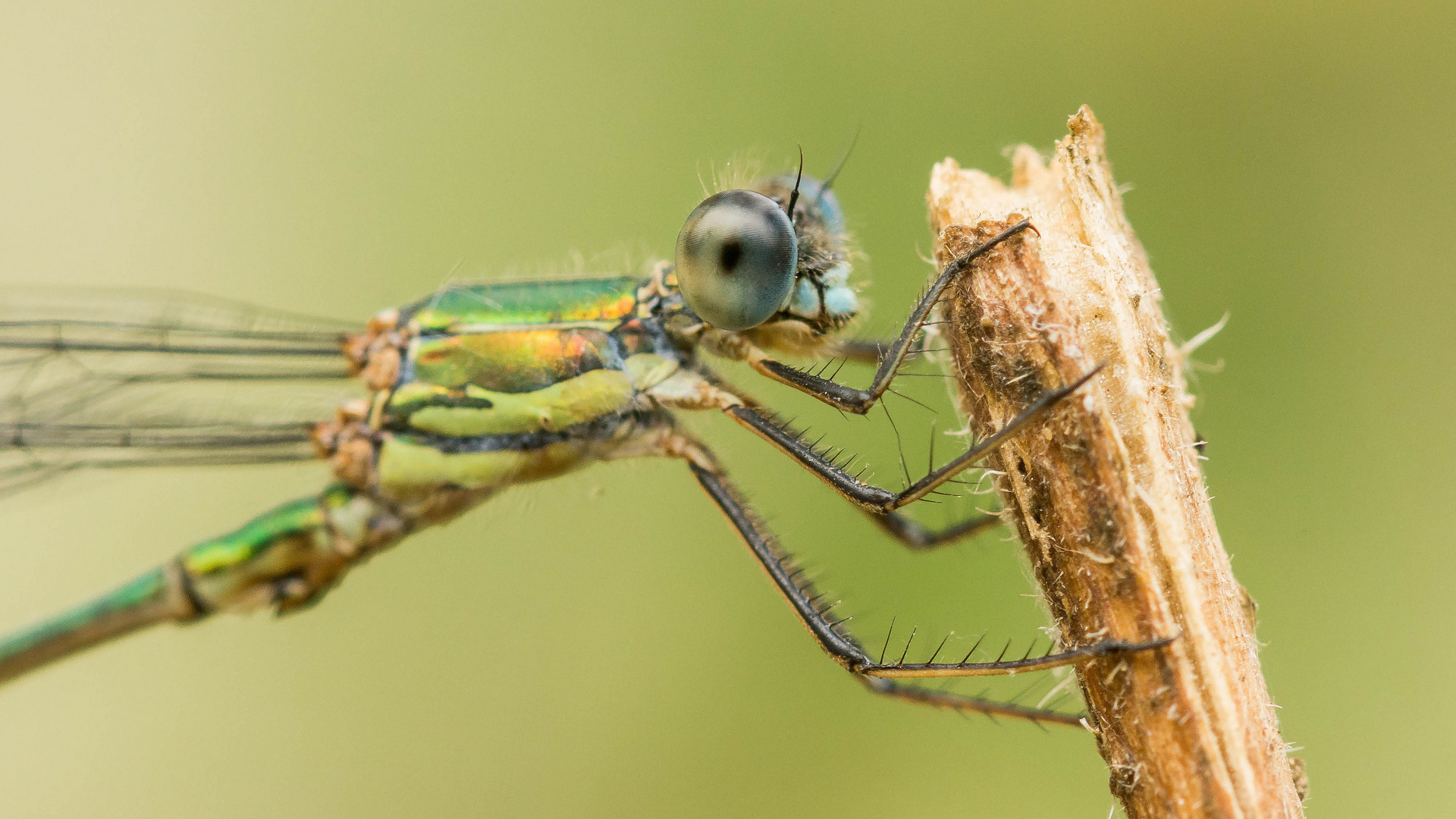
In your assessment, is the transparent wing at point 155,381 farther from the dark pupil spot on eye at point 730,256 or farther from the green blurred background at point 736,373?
the dark pupil spot on eye at point 730,256

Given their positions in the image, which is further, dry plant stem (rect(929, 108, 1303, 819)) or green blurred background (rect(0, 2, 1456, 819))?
green blurred background (rect(0, 2, 1456, 819))

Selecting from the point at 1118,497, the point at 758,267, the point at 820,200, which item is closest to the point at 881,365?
the point at 758,267

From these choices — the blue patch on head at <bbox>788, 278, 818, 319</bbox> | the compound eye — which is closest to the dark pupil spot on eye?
the compound eye

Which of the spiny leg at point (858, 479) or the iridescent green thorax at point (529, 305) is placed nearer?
the spiny leg at point (858, 479)

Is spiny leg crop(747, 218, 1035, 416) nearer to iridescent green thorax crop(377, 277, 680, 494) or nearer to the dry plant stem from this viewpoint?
the dry plant stem

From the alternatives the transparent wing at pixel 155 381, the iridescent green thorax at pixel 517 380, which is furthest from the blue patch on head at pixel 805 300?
the transparent wing at pixel 155 381

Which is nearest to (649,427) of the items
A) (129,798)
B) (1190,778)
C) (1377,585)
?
(1190,778)

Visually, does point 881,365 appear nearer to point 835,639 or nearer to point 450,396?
point 835,639

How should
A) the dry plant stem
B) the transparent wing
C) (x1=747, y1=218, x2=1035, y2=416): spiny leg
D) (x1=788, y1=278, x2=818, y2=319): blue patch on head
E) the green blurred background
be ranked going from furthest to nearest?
the green blurred background → the transparent wing → (x1=788, y1=278, x2=818, y2=319): blue patch on head → (x1=747, y1=218, x2=1035, y2=416): spiny leg → the dry plant stem

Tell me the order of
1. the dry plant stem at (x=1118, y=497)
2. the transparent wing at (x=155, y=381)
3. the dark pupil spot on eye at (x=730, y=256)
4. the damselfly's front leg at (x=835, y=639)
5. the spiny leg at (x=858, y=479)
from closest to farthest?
the dry plant stem at (x=1118, y=497), the spiny leg at (x=858, y=479), the damselfly's front leg at (x=835, y=639), the dark pupil spot on eye at (x=730, y=256), the transparent wing at (x=155, y=381)
